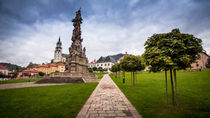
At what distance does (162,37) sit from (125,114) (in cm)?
483

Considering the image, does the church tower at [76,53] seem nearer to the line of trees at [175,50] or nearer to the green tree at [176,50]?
the line of trees at [175,50]

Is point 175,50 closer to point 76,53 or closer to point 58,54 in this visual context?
point 76,53

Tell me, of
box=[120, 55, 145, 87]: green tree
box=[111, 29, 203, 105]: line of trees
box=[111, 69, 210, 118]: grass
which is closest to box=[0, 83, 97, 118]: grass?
box=[111, 69, 210, 118]: grass

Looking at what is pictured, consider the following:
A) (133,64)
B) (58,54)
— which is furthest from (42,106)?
(58,54)

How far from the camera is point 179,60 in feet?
15.9

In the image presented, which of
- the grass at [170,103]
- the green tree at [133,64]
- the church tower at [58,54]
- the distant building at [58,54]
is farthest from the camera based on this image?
the distant building at [58,54]

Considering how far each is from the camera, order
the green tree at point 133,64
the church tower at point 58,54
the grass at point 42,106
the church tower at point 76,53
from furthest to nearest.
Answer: the church tower at point 58,54 < the church tower at point 76,53 < the green tree at point 133,64 < the grass at point 42,106

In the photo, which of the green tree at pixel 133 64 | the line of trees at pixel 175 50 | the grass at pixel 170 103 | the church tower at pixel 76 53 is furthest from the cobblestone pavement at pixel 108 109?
the church tower at pixel 76 53

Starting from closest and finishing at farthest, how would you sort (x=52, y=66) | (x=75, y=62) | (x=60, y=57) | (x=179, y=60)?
(x=179, y=60), (x=75, y=62), (x=52, y=66), (x=60, y=57)

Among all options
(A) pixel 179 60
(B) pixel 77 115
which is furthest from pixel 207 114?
(B) pixel 77 115

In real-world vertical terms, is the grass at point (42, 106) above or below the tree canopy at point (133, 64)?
below

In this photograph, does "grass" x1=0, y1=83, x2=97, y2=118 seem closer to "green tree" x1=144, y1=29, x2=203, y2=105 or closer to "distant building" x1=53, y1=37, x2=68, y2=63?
"green tree" x1=144, y1=29, x2=203, y2=105

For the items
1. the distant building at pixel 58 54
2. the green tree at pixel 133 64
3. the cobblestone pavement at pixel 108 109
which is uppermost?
the distant building at pixel 58 54

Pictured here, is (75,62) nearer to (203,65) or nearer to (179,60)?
(179,60)
